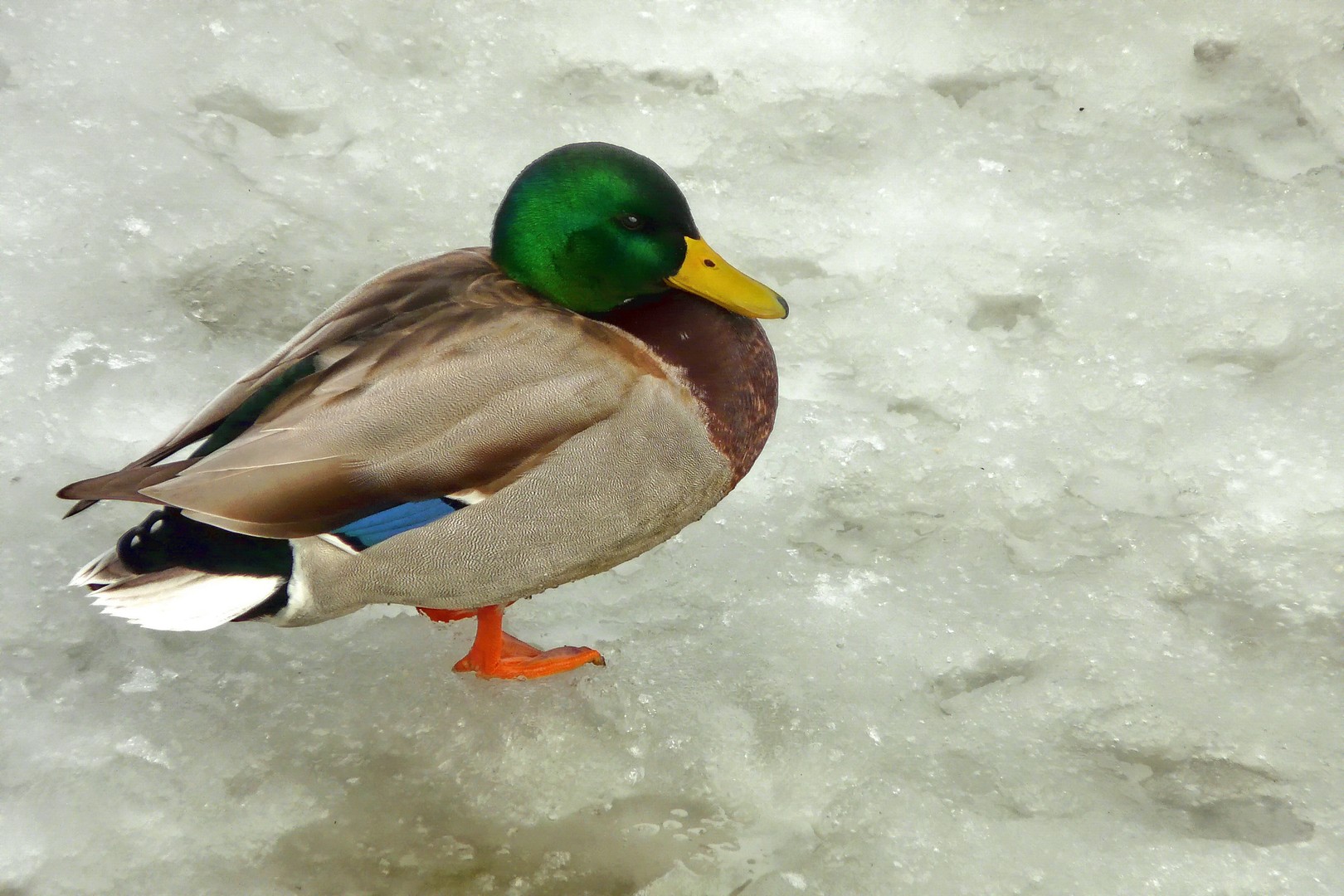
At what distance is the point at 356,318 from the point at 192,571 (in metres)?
0.57

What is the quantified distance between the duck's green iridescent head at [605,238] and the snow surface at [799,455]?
736mm

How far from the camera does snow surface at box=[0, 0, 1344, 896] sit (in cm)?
250

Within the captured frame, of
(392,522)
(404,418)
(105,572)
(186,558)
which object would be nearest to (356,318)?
(404,418)

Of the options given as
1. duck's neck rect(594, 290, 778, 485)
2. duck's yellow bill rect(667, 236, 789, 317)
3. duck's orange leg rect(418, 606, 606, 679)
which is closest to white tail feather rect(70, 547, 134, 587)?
duck's orange leg rect(418, 606, 606, 679)

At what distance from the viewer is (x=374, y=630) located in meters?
2.88

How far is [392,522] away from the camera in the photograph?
2.36 meters

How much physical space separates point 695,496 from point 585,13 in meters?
2.58

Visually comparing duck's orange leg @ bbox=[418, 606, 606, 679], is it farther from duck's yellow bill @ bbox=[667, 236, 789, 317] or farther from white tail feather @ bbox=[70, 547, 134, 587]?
duck's yellow bill @ bbox=[667, 236, 789, 317]

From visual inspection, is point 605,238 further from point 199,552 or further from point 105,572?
point 105,572

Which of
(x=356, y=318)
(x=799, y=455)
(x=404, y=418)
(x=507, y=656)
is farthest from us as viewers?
(x=799, y=455)

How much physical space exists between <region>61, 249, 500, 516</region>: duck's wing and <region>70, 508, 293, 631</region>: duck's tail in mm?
131

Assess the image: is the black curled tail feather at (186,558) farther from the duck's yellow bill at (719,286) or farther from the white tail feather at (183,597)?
the duck's yellow bill at (719,286)

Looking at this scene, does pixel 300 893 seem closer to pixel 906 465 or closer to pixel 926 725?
pixel 926 725

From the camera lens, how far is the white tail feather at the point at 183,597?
2.37 meters
